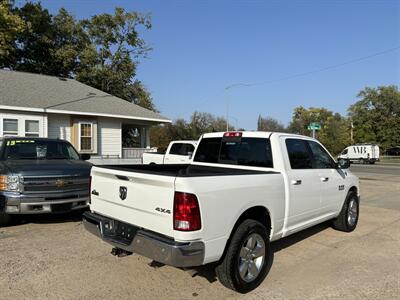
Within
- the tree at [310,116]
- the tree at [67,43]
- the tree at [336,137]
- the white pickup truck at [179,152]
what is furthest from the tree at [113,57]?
the tree at [310,116]

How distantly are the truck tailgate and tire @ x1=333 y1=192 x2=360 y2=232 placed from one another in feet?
14.8

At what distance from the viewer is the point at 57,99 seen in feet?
61.5

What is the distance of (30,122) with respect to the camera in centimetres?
1705

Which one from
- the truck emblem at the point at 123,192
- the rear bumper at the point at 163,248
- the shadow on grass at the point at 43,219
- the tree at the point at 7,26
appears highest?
the tree at the point at 7,26

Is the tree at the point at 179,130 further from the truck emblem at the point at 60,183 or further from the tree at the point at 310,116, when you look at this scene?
the tree at the point at 310,116

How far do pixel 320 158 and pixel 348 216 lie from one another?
5.47 feet

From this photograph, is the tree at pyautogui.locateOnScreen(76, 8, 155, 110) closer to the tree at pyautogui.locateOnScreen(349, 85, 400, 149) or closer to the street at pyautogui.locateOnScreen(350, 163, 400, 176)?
the street at pyautogui.locateOnScreen(350, 163, 400, 176)

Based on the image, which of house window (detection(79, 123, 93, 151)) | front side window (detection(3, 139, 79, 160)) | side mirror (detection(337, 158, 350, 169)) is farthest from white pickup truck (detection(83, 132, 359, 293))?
house window (detection(79, 123, 93, 151))

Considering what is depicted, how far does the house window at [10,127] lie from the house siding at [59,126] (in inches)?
61.3

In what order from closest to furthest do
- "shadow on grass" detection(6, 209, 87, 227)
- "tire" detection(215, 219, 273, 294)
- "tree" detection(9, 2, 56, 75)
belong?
"tire" detection(215, 219, 273, 294)
"shadow on grass" detection(6, 209, 87, 227)
"tree" detection(9, 2, 56, 75)

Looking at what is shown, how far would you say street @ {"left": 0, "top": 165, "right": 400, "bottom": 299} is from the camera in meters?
4.34

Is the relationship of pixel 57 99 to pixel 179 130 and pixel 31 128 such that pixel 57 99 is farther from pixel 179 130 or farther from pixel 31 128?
pixel 179 130

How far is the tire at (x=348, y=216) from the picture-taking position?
7.21 m

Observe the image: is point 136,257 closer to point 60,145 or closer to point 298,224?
point 298,224
